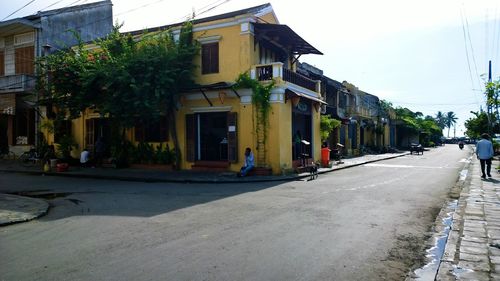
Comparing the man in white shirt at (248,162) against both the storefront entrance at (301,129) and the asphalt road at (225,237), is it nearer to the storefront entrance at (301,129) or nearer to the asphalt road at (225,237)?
the storefront entrance at (301,129)

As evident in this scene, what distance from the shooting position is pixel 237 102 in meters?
17.8

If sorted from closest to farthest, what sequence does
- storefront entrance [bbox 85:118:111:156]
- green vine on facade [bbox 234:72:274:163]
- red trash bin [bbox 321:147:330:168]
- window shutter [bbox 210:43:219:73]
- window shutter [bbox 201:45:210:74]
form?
green vine on facade [bbox 234:72:274:163], window shutter [bbox 210:43:219:73], window shutter [bbox 201:45:210:74], red trash bin [bbox 321:147:330:168], storefront entrance [bbox 85:118:111:156]

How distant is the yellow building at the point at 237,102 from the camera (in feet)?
56.5

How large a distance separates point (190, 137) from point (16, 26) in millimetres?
13850

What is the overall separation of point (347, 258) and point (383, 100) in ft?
145

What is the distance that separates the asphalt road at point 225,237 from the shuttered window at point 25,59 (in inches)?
627

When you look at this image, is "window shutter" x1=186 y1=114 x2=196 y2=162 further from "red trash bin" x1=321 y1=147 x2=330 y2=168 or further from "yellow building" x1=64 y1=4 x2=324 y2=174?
"red trash bin" x1=321 y1=147 x2=330 y2=168

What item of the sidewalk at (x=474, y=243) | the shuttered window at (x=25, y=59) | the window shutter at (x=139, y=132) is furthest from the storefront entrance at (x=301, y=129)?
the shuttered window at (x=25, y=59)

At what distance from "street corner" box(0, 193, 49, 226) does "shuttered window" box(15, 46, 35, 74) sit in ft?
51.2

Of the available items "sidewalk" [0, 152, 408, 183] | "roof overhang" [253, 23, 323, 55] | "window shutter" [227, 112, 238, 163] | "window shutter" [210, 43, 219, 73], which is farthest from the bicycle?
"roof overhang" [253, 23, 323, 55]

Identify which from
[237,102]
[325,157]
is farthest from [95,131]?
[325,157]

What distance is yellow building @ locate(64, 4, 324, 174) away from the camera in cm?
1722

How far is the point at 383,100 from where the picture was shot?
46.3 m

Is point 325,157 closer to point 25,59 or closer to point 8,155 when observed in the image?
point 25,59
